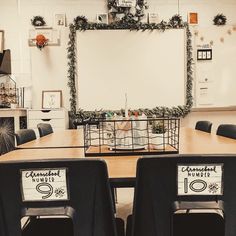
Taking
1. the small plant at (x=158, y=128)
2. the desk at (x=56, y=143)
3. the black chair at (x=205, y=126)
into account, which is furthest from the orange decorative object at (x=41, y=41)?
the small plant at (x=158, y=128)

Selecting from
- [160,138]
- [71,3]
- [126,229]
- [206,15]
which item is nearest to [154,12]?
[206,15]

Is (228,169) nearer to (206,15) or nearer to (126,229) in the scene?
(126,229)

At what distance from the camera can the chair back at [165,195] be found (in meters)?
0.84

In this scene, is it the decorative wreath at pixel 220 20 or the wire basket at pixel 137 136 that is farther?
the decorative wreath at pixel 220 20

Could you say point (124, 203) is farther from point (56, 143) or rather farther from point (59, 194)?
point (59, 194)

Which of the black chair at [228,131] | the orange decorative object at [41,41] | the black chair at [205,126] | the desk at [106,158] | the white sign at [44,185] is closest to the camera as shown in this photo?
the white sign at [44,185]

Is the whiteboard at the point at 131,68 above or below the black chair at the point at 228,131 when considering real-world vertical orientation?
above

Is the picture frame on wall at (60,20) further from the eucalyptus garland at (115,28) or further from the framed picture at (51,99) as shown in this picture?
the framed picture at (51,99)

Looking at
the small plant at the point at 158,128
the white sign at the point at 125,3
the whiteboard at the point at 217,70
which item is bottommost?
the small plant at the point at 158,128

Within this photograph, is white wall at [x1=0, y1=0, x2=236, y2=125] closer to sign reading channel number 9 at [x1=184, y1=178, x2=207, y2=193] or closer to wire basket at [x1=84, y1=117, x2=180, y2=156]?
wire basket at [x1=84, y1=117, x2=180, y2=156]

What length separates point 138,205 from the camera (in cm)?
89

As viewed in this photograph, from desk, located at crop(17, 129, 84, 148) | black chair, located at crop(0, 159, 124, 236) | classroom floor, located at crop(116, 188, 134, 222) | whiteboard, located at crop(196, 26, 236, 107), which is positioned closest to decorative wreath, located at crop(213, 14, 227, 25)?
whiteboard, located at crop(196, 26, 236, 107)

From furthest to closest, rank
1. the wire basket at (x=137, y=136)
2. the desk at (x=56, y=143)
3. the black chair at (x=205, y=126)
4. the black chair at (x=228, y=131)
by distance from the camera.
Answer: the black chair at (x=205, y=126)
the black chair at (x=228, y=131)
the desk at (x=56, y=143)
the wire basket at (x=137, y=136)

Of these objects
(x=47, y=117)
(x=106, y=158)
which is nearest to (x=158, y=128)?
(x=106, y=158)
